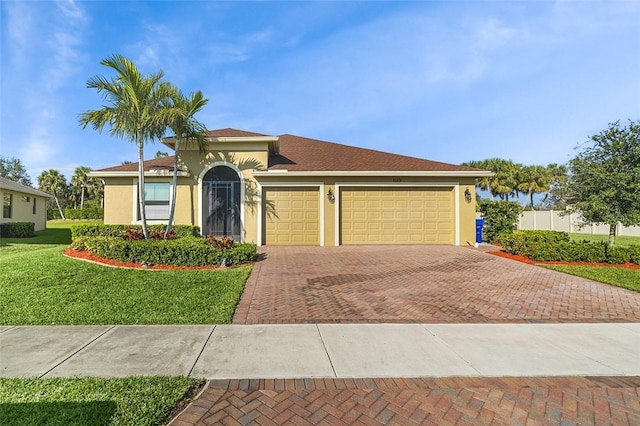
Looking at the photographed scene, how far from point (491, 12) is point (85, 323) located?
12.0 meters

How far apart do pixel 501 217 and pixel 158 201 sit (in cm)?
1621

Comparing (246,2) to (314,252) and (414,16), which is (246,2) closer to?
(414,16)

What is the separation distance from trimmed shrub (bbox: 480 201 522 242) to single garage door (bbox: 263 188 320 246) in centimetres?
862

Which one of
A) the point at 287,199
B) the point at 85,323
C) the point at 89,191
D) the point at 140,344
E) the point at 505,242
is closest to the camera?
the point at 140,344

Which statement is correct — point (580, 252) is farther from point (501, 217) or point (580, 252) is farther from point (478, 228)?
point (501, 217)

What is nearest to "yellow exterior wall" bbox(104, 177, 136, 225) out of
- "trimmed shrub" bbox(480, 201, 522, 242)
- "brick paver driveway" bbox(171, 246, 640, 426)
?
"brick paver driveway" bbox(171, 246, 640, 426)

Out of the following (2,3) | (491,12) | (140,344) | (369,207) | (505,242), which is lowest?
(140,344)

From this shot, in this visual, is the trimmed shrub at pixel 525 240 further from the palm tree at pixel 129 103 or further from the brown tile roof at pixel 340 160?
the palm tree at pixel 129 103

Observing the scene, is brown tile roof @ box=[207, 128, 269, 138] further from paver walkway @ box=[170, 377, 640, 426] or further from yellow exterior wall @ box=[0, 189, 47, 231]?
yellow exterior wall @ box=[0, 189, 47, 231]

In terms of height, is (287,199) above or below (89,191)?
below

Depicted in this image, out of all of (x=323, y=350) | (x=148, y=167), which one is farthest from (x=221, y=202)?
(x=323, y=350)

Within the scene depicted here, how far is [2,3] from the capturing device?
235 inches

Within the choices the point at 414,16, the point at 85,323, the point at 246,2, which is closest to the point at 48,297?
the point at 85,323

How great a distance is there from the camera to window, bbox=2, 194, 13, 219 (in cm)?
1817
